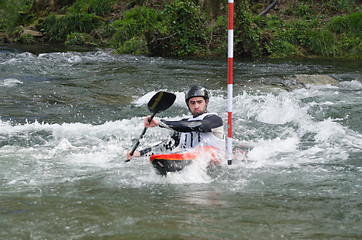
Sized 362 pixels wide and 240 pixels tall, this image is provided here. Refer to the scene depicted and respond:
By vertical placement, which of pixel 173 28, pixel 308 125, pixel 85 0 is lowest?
pixel 308 125

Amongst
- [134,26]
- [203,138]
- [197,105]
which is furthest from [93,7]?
[203,138]

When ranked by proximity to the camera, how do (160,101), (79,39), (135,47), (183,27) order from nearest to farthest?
(160,101), (183,27), (135,47), (79,39)

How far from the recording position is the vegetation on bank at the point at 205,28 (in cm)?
1553

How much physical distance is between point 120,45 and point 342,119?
11.3 meters

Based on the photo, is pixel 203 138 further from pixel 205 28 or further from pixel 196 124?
pixel 205 28

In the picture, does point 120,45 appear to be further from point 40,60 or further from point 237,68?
point 237,68

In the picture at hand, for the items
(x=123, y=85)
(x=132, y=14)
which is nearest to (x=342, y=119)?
(x=123, y=85)

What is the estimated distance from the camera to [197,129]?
4816mm

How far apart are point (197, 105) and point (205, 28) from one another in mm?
11822

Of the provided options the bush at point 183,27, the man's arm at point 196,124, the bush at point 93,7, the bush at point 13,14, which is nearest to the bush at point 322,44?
the bush at point 183,27

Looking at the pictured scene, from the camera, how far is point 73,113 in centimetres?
791

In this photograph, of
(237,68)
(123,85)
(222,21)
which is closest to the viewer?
(123,85)

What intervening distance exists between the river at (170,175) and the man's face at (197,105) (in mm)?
658

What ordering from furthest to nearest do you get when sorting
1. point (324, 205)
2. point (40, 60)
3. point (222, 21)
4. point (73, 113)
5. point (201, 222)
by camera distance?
1. point (222, 21)
2. point (40, 60)
3. point (73, 113)
4. point (324, 205)
5. point (201, 222)
